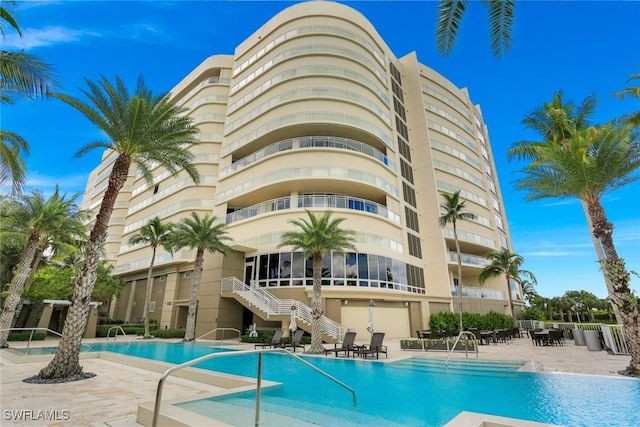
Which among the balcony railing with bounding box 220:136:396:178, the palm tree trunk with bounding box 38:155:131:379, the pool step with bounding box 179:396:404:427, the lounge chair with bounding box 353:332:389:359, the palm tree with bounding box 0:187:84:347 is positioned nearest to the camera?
the pool step with bounding box 179:396:404:427

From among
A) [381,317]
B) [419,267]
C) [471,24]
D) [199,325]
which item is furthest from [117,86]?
[419,267]

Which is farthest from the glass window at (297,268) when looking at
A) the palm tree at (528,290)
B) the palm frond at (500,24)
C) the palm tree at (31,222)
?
the palm tree at (528,290)

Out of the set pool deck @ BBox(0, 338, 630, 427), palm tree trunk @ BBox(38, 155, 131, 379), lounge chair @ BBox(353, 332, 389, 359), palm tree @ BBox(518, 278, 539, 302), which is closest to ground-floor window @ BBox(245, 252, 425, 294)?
lounge chair @ BBox(353, 332, 389, 359)

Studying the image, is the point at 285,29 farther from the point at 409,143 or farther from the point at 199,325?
the point at 199,325

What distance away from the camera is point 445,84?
4512 centimetres

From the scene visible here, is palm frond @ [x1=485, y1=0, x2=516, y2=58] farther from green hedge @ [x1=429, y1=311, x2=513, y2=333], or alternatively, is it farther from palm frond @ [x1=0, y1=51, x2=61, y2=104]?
green hedge @ [x1=429, y1=311, x2=513, y2=333]

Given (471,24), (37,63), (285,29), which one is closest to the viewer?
(471,24)

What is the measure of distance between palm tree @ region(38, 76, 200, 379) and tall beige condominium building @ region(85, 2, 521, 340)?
7.51 metres

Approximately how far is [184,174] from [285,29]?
67.0 ft

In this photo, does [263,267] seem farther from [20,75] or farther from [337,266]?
[20,75]

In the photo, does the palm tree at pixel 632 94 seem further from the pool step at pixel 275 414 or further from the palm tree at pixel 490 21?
the pool step at pixel 275 414

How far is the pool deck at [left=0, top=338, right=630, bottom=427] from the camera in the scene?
594 centimetres

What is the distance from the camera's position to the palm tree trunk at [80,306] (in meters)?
9.84

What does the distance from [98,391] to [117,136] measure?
921 centimetres
